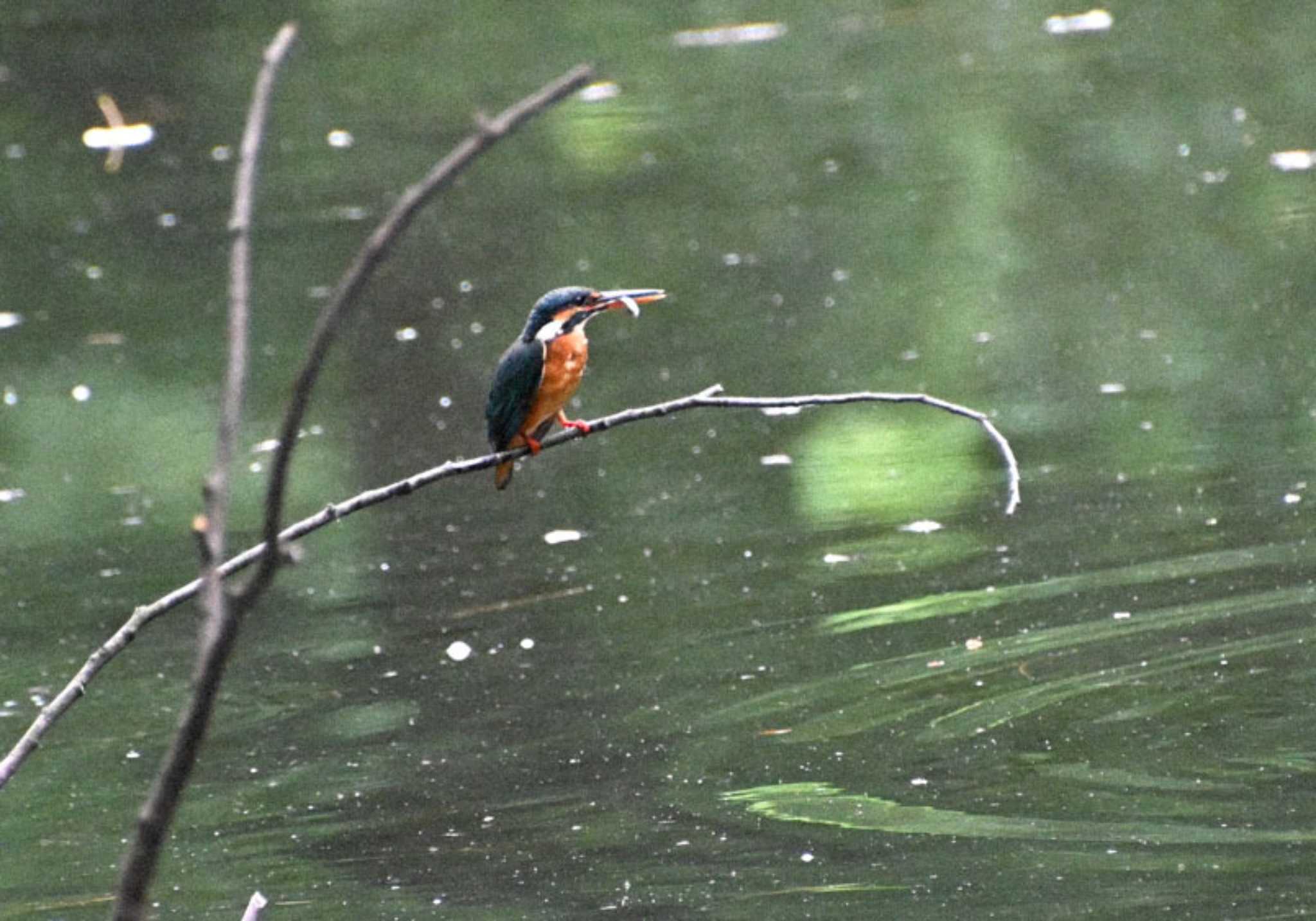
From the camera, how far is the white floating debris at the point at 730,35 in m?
11.7

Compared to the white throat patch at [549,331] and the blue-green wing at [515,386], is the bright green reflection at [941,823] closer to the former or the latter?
the blue-green wing at [515,386]

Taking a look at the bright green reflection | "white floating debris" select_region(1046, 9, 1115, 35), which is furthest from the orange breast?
"white floating debris" select_region(1046, 9, 1115, 35)

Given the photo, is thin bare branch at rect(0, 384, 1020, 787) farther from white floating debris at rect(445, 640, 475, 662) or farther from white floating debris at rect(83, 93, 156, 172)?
white floating debris at rect(83, 93, 156, 172)

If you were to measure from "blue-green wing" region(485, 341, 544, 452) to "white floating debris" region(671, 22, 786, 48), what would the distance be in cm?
860

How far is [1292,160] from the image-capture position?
27.1 feet

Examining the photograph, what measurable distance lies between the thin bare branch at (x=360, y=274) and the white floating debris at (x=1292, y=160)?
748 centimetres

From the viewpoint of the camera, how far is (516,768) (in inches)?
158

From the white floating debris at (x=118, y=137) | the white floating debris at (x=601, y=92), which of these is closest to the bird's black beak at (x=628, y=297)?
the white floating debris at (x=601, y=92)

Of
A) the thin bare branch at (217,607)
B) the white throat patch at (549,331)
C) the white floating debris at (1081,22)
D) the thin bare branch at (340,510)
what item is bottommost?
the white floating debris at (1081,22)

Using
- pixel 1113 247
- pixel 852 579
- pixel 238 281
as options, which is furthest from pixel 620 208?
pixel 238 281

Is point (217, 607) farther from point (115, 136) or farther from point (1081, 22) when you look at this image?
point (1081, 22)

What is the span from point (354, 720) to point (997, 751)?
4.17 feet

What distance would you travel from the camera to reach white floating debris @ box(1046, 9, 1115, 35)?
11.2 meters

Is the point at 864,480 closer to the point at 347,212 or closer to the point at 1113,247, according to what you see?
the point at 1113,247
